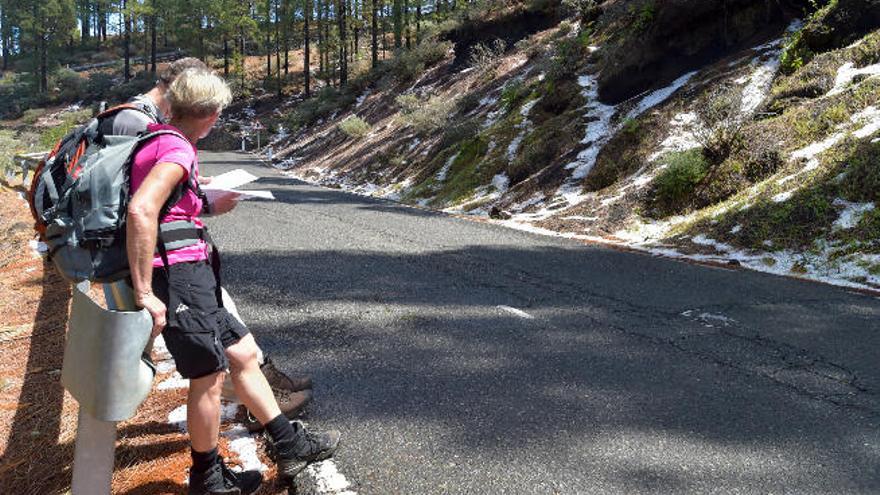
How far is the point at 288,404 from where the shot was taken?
142 inches

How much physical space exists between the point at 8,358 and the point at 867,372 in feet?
21.5

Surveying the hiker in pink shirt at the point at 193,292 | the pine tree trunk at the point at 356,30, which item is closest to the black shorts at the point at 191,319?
the hiker in pink shirt at the point at 193,292

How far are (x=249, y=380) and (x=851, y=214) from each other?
834 cm

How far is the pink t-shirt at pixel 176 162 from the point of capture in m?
2.48

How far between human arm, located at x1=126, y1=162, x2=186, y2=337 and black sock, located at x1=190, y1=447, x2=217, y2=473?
651mm

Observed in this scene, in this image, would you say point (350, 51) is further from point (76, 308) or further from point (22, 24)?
point (76, 308)

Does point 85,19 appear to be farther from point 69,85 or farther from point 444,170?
point 444,170

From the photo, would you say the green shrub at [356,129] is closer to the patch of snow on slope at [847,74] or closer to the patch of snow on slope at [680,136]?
the patch of snow on slope at [680,136]

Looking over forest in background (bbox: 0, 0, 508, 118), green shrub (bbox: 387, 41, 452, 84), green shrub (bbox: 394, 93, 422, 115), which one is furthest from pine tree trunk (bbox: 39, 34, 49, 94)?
green shrub (bbox: 394, 93, 422, 115)

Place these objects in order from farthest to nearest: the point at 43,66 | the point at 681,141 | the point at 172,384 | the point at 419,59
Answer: the point at 43,66 < the point at 419,59 < the point at 681,141 < the point at 172,384

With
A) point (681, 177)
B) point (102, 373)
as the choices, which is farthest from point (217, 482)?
point (681, 177)

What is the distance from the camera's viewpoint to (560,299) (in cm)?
618

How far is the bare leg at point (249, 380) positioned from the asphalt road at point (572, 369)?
53 centimetres

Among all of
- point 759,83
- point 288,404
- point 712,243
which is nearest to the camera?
point 288,404
